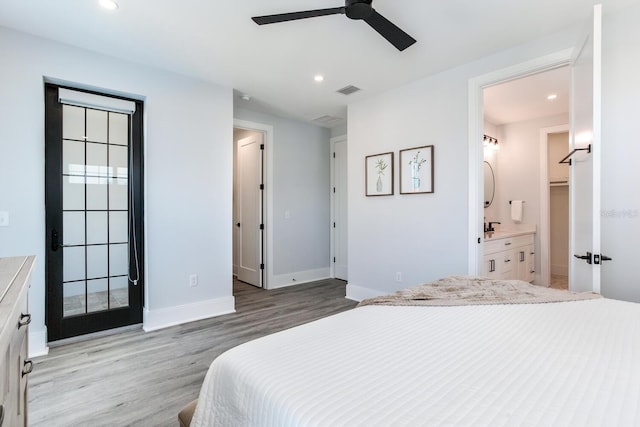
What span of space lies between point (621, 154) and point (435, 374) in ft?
7.63

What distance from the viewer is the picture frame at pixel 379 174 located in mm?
3617

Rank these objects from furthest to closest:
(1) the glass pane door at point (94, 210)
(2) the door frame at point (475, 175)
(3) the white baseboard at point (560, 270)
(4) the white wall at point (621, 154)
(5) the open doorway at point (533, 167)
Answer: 1. (3) the white baseboard at point (560, 270)
2. (5) the open doorway at point (533, 167)
3. (2) the door frame at point (475, 175)
4. (1) the glass pane door at point (94, 210)
5. (4) the white wall at point (621, 154)

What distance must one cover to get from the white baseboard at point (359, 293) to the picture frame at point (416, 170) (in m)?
1.29

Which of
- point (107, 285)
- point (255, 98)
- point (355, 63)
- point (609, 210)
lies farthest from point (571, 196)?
point (107, 285)

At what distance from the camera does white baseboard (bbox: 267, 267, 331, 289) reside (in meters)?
4.71

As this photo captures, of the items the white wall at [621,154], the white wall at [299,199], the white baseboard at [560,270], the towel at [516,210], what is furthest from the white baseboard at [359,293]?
the white baseboard at [560,270]

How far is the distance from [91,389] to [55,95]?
2.42 metres

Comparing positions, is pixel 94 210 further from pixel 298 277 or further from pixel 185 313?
pixel 298 277

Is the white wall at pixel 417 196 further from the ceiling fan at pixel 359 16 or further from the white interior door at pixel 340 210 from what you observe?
the ceiling fan at pixel 359 16

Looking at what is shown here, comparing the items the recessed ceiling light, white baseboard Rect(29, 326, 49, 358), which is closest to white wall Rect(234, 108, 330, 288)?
the recessed ceiling light

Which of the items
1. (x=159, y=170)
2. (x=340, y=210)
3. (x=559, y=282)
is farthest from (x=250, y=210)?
(x=559, y=282)

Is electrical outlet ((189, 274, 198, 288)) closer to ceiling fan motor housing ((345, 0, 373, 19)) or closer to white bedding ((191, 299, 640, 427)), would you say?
white bedding ((191, 299, 640, 427))

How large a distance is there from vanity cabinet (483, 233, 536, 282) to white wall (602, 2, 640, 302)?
4.30 feet

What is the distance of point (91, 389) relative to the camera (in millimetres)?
2008
